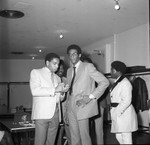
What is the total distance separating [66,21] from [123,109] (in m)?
1.41

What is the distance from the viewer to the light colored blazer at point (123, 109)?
94cm

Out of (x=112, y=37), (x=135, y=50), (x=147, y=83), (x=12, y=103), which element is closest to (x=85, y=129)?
(x=147, y=83)

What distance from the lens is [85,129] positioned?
1113 millimetres

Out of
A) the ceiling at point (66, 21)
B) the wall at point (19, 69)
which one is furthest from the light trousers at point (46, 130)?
the wall at point (19, 69)

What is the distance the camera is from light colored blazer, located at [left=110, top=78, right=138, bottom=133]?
0.94 metres

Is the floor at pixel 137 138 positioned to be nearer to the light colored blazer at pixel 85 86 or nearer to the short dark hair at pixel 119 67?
the light colored blazer at pixel 85 86

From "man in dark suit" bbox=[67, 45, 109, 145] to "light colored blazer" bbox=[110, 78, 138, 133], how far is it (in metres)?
0.15

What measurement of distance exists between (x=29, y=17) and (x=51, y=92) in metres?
1.12

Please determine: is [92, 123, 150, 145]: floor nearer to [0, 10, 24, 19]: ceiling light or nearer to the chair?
the chair

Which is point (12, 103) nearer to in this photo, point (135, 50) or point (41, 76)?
point (135, 50)

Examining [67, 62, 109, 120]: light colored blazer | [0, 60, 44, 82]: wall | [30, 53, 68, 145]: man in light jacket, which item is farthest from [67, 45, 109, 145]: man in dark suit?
[0, 60, 44, 82]: wall

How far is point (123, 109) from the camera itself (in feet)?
3.07

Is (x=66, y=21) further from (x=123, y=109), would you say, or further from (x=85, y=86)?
(x=123, y=109)

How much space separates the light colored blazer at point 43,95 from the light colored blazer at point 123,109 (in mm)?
379
